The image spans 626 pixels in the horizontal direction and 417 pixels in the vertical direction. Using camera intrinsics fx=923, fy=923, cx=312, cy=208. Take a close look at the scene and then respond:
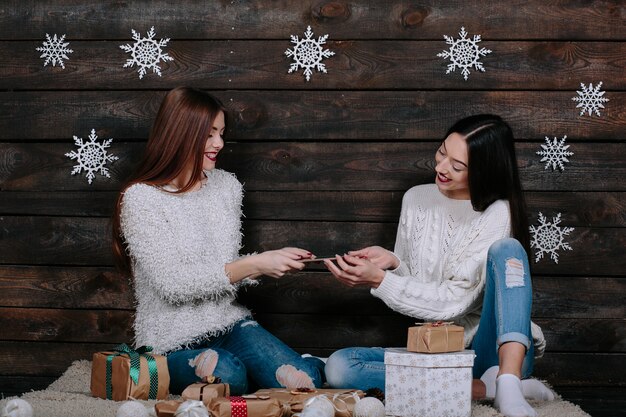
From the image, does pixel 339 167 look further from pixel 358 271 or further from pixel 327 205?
pixel 358 271

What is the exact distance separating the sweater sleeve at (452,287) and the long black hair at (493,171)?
6cm

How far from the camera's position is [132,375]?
8.36ft

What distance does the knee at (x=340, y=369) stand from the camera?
2676 mm

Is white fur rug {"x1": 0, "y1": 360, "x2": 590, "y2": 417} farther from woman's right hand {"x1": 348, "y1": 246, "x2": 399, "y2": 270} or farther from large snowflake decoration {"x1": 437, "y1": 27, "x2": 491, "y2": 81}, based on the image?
large snowflake decoration {"x1": 437, "y1": 27, "x2": 491, "y2": 81}

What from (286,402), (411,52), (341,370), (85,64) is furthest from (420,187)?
(85,64)

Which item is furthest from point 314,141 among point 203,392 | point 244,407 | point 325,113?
point 244,407

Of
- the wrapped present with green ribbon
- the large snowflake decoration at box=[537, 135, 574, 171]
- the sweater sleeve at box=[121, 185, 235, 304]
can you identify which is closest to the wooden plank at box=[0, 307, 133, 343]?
the sweater sleeve at box=[121, 185, 235, 304]

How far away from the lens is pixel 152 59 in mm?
3295

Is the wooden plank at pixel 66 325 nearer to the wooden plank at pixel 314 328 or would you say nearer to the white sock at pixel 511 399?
the wooden plank at pixel 314 328

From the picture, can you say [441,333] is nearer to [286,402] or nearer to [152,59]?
[286,402]

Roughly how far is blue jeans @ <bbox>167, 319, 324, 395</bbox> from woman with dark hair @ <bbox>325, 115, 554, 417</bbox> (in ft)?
0.41

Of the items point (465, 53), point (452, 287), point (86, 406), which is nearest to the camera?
point (86, 406)

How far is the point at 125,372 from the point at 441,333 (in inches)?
34.6

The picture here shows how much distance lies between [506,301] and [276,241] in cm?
105
